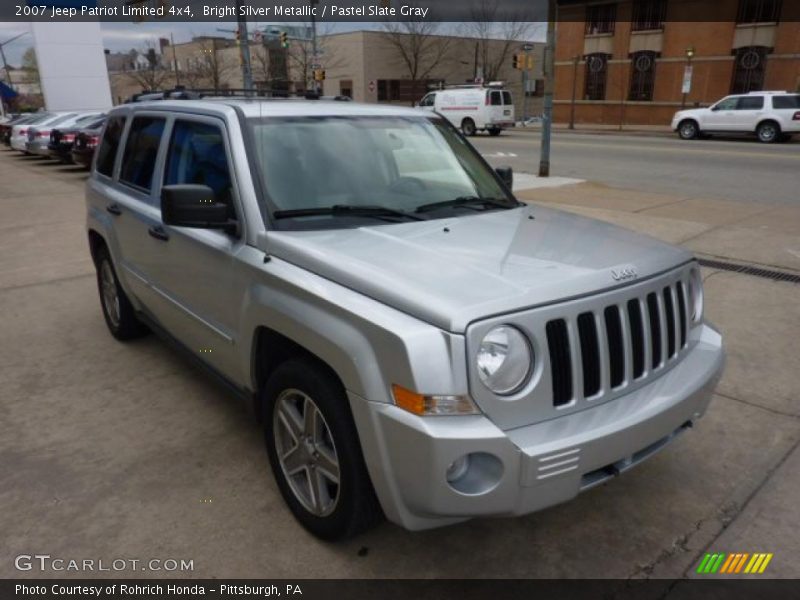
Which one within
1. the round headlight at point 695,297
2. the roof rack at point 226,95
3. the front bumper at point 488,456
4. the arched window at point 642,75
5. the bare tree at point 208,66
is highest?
the bare tree at point 208,66

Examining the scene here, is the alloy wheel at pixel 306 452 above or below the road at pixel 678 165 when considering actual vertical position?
above

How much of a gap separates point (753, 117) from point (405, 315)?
27039 millimetres

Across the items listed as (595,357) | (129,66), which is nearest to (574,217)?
(595,357)

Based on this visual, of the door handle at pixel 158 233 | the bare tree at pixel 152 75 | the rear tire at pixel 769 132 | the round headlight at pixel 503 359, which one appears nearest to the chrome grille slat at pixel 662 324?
the round headlight at pixel 503 359

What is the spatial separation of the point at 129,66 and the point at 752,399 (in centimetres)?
9038

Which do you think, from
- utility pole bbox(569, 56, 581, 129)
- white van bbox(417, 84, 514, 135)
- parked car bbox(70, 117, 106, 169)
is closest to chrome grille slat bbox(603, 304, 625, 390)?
parked car bbox(70, 117, 106, 169)

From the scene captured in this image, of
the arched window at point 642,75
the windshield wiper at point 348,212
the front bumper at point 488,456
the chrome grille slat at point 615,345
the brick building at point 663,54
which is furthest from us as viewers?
the arched window at point 642,75

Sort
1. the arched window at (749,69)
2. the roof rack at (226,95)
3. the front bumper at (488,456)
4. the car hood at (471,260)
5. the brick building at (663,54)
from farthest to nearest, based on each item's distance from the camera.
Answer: the arched window at (749,69)
the brick building at (663,54)
the roof rack at (226,95)
the car hood at (471,260)
the front bumper at (488,456)

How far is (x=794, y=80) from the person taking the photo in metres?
32.7

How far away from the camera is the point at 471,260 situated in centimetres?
254

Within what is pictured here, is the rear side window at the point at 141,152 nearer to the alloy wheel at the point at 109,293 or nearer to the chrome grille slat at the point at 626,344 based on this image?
the alloy wheel at the point at 109,293

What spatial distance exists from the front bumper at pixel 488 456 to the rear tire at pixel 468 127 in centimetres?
2963

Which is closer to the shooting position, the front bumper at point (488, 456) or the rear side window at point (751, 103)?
the front bumper at point (488, 456)

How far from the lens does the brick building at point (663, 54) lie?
109 feet
